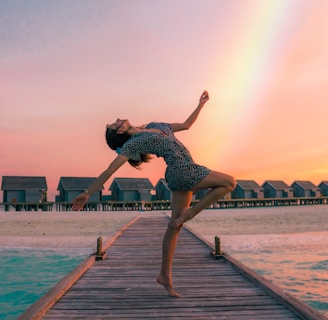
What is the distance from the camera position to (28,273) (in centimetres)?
1130

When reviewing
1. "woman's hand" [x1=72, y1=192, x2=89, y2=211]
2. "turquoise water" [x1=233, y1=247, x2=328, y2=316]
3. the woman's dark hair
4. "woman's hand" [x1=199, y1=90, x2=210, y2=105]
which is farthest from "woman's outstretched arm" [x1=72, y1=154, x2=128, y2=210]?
"turquoise water" [x1=233, y1=247, x2=328, y2=316]

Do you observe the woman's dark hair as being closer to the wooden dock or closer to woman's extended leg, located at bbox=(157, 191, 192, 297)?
woman's extended leg, located at bbox=(157, 191, 192, 297)

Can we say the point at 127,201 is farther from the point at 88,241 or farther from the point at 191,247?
the point at 191,247

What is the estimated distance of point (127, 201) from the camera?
5553 cm

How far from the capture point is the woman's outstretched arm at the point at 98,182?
2.94m

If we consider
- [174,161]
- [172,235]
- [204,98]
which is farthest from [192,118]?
[172,235]

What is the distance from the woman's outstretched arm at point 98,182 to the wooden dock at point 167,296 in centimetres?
129

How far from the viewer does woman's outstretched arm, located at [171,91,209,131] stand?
3943 millimetres

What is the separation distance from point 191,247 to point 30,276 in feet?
16.1

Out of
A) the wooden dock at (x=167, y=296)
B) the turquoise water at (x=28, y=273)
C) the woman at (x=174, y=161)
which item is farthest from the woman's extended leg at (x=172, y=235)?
the turquoise water at (x=28, y=273)

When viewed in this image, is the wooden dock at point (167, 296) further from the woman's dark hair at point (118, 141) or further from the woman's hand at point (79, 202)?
the woman's dark hair at point (118, 141)

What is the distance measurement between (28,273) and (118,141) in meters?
9.22

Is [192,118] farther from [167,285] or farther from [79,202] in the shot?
[167,285]

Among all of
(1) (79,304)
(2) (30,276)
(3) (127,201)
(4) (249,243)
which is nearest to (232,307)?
(1) (79,304)
